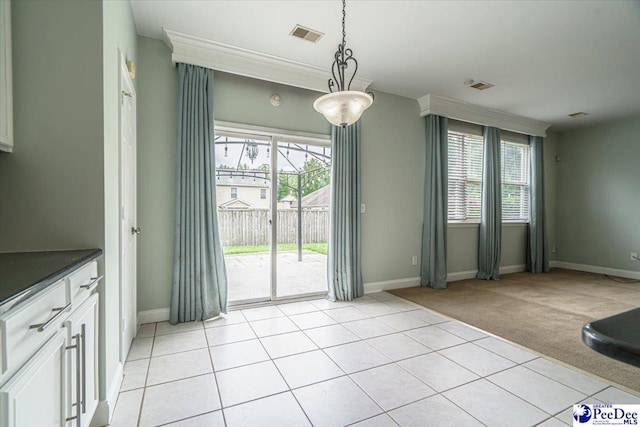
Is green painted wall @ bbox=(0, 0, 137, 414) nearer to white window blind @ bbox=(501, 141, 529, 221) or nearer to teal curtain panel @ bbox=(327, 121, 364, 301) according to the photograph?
teal curtain panel @ bbox=(327, 121, 364, 301)

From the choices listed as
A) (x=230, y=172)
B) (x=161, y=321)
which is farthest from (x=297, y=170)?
(x=161, y=321)

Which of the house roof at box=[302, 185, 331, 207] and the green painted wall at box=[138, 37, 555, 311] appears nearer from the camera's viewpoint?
the green painted wall at box=[138, 37, 555, 311]

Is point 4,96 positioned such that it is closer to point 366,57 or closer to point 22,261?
point 22,261

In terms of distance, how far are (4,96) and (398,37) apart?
2.92 m

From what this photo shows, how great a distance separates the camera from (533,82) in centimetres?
381

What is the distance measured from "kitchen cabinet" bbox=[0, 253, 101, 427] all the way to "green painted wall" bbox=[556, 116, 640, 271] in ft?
24.9

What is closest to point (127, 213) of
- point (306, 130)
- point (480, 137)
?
point (306, 130)

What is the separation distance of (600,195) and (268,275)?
250 inches

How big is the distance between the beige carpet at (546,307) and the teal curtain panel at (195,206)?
98.0 inches

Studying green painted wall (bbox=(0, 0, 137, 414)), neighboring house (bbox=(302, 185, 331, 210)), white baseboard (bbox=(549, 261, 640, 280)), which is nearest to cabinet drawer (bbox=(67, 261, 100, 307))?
green painted wall (bbox=(0, 0, 137, 414))

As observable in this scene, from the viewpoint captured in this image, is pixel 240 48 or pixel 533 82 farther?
pixel 533 82

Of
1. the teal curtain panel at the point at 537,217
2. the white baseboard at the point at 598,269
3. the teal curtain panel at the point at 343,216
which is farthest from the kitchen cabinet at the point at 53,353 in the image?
the white baseboard at the point at 598,269

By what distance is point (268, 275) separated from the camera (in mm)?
3785

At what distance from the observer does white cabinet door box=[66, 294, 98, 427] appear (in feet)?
3.92
